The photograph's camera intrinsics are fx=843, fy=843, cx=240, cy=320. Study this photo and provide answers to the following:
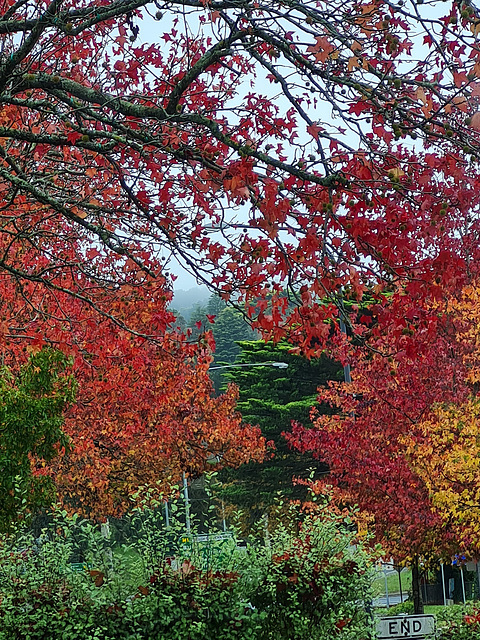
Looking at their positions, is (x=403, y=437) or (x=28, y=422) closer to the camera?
(x=28, y=422)

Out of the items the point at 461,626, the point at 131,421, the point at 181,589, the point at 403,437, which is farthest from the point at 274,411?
the point at 181,589

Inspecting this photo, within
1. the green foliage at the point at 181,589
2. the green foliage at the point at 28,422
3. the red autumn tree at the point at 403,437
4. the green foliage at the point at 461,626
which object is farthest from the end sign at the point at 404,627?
the green foliage at the point at 28,422

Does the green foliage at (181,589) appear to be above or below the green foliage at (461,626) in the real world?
above

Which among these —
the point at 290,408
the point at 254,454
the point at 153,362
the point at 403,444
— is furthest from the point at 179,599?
the point at 290,408

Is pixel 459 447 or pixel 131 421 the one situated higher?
pixel 131 421

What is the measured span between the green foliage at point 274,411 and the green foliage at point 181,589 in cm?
2566

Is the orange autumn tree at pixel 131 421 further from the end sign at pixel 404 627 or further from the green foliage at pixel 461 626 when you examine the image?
the green foliage at pixel 461 626

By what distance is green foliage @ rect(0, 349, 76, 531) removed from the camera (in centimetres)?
1287

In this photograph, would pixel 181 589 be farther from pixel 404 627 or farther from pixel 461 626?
pixel 461 626

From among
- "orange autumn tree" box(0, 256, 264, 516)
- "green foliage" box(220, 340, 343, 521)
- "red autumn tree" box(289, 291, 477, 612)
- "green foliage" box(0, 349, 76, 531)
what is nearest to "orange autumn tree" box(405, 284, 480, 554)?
"red autumn tree" box(289, 291, 477, 612)

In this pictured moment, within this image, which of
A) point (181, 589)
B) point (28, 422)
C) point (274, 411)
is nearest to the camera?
point (181, 589)

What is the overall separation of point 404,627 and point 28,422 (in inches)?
248

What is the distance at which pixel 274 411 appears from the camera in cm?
3800

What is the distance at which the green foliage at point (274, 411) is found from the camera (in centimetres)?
3634
